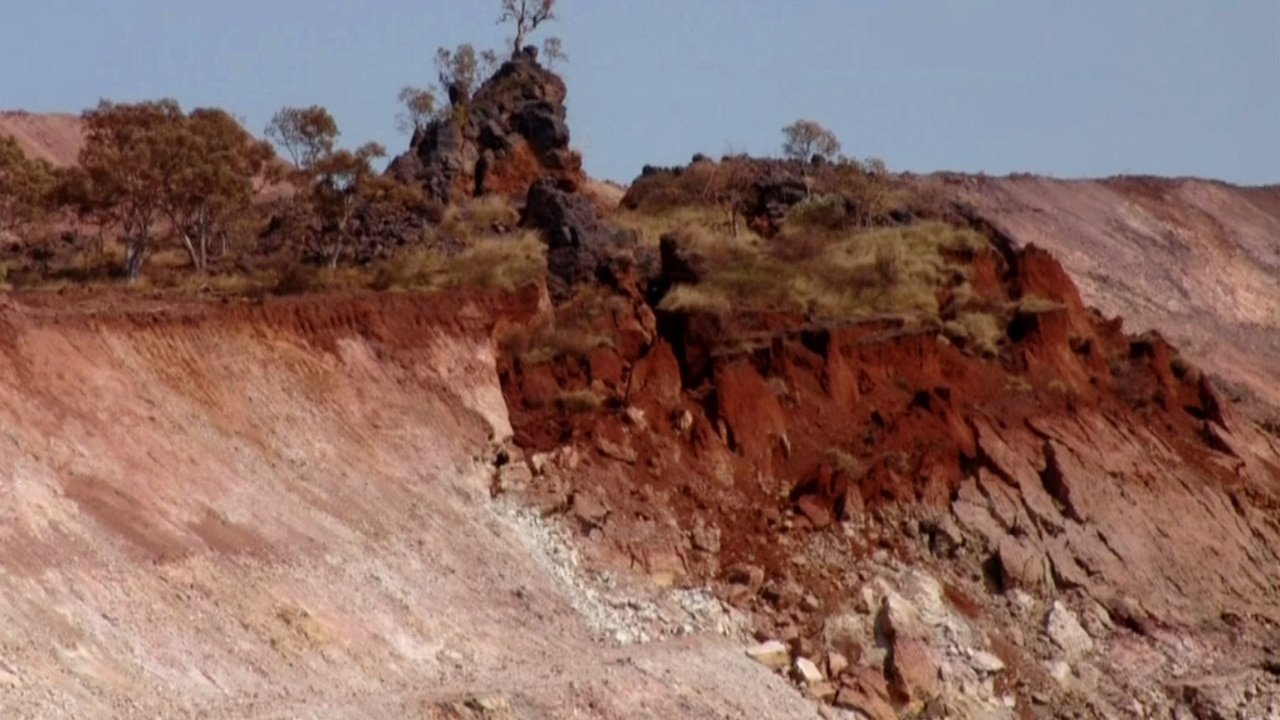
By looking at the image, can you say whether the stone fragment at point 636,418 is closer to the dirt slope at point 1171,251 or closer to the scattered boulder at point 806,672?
the scattered boulder at point 806,672

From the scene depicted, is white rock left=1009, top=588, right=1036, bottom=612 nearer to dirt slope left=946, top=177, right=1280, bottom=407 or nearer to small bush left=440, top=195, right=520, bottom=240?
small bush left=440, top=195, right=520, bottom=240

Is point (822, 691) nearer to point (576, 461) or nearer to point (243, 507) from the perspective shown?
point (576, 461)

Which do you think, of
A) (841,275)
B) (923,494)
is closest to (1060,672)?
(923,494)

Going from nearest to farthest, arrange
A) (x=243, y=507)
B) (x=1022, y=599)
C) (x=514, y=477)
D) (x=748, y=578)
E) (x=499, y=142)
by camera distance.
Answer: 1. (x=243, y=507)
2. (x=748, y=578)
3. (x=514, y=477)
4. (x=1022, y=599)
5. (x=499, y=142)

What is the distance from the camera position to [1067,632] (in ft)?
126

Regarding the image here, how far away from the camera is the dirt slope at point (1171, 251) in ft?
207

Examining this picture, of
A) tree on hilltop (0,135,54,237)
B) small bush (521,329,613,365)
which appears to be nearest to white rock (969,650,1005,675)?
small bush (521,329,613,365)

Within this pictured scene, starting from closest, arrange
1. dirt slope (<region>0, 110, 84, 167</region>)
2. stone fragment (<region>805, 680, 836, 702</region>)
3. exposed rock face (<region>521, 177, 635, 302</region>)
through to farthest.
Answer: stone fragment (<region>805, 680, 836, 702</region>), exposed rock face (<region>521, 177, 635, 302</region>), dirt slope (<region>0, 110, 84, 167</region>)

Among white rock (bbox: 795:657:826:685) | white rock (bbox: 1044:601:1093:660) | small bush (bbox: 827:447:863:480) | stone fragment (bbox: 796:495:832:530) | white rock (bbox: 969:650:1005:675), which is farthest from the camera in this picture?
small bush (bbox: 827:447:863:480)

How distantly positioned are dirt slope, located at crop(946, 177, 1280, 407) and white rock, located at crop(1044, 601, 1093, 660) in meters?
20.1

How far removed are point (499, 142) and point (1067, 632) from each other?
18.4 metres

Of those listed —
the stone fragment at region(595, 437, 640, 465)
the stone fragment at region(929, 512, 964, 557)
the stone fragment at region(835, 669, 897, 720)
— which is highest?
the stone fragment at region(595, 437, 640, 465)

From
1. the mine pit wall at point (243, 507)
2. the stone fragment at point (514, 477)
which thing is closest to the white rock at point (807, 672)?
the mine pit wall at point (243, 507)

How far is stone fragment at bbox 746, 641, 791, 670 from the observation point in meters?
35.0
